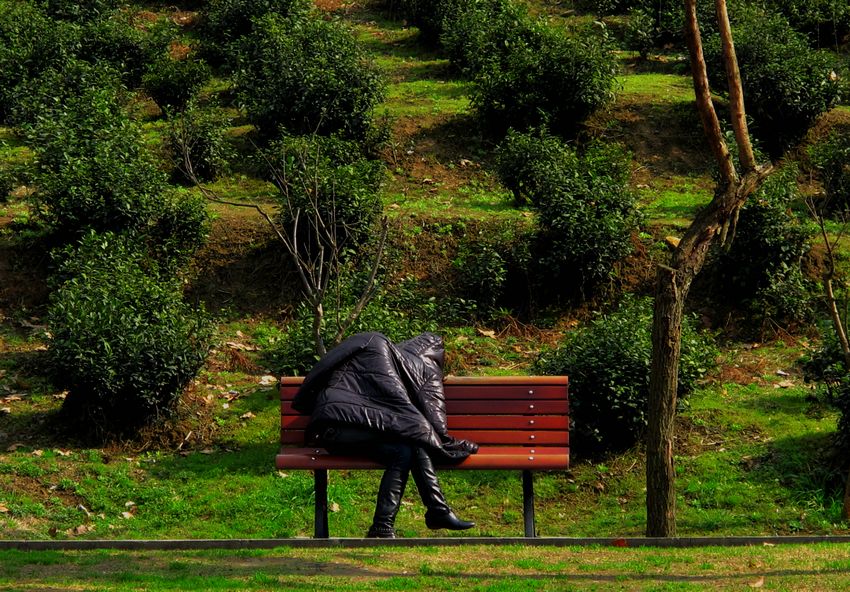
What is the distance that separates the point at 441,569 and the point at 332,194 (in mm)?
7114

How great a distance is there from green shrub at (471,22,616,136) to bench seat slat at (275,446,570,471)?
8497 mm

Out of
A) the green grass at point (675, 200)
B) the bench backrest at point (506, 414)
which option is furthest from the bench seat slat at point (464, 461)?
the green grass at point (675, 200)

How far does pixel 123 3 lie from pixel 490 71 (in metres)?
7.82

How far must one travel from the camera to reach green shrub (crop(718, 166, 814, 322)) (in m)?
13.1

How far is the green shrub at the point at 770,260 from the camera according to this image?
517 inches

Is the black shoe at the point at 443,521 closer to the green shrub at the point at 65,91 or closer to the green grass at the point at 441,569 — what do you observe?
the green grass at the point at 441,569

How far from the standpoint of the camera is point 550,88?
1677 centimetres

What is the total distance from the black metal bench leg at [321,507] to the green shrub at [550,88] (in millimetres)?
8742

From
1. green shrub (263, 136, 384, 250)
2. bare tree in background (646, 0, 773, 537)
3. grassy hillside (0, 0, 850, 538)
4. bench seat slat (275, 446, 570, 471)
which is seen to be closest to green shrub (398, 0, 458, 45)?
grassy hillside (0, 0, 850, 538)

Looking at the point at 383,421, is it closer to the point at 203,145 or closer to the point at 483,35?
the point at 203,145

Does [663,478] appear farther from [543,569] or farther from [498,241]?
[498,241]

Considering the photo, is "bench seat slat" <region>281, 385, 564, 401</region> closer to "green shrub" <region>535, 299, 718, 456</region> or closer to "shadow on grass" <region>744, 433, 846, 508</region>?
"green shrub" <region>535, 299, 718, 456</region>

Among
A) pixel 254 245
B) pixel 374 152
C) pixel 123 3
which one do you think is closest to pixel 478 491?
pixel 254 245

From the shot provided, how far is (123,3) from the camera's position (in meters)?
21.9
